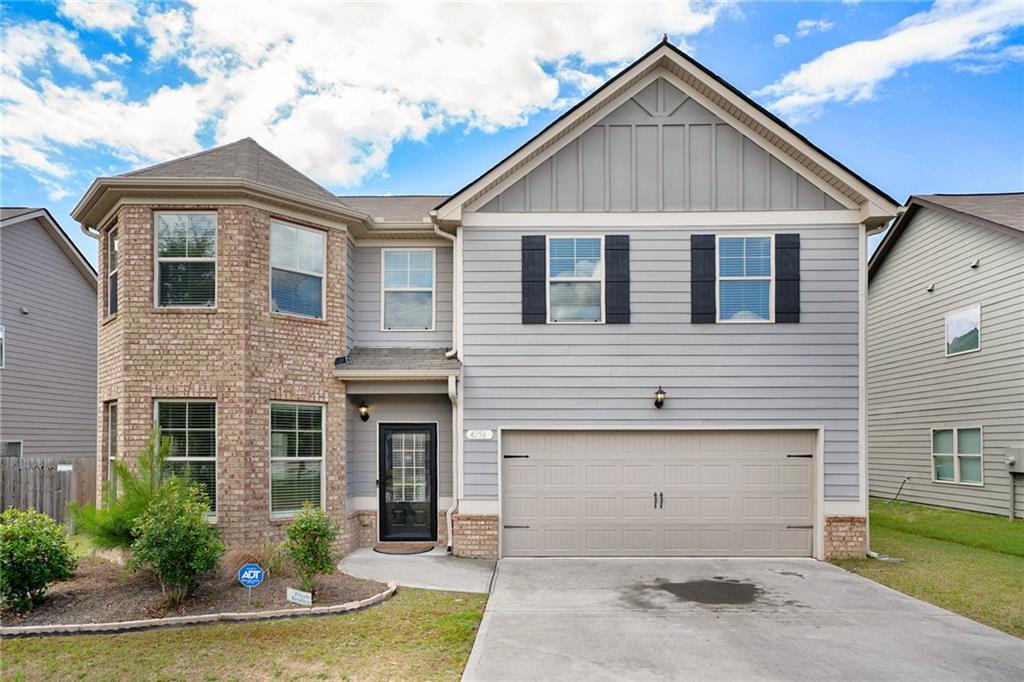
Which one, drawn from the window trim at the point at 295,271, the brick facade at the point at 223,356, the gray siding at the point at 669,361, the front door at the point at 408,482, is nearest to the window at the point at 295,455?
the brick facade at the point at 223,356

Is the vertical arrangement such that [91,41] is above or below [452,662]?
above

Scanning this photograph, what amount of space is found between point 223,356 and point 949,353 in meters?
15.8

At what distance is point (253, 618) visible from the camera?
6.52 meters

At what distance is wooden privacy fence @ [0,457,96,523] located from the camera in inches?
463

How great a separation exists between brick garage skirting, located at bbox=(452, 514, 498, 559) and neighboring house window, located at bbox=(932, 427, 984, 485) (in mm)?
11564

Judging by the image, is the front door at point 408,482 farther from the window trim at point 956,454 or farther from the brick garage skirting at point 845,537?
the window trim at point 956,454

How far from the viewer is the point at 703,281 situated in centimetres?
1002

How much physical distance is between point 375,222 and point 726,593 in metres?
7.74

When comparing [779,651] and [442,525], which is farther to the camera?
[442,525]

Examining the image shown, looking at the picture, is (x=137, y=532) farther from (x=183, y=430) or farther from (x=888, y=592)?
(x=888, y=592)

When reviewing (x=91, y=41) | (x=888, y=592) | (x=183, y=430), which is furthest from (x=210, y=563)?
(x=91, y=41)

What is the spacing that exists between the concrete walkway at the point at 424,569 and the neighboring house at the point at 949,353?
457 inches

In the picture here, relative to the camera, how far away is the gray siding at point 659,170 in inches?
398

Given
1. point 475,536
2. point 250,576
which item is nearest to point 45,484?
point 250,576
